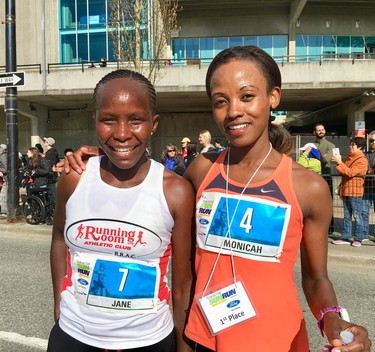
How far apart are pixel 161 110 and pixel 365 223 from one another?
2033cm

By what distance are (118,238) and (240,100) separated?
2.39 feet

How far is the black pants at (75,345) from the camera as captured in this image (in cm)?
161

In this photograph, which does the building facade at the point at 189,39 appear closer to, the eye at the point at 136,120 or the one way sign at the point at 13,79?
the one way sign at the point at 13,79

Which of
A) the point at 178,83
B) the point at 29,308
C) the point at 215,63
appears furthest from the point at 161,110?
the point at 215,63

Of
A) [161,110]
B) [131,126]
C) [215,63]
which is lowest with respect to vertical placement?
[131,126]

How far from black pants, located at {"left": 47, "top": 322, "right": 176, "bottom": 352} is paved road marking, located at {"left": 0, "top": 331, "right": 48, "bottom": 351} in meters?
2.02

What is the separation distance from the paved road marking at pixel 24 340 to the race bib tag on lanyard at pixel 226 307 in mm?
2367

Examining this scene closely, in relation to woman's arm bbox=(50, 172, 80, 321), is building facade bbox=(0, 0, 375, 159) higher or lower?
higher

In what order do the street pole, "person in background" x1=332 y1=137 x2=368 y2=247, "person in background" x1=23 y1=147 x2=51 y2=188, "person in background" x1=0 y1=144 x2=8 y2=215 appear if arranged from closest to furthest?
"person in background" x1=332 y1=137 x2=368 y2=247
"person in background" x1=23 y1=147 x2=51 y2=188
the street pole
"person in background" x1=0 y1=144 x2=8 y2=215

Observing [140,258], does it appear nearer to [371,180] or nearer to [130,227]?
[130,227]

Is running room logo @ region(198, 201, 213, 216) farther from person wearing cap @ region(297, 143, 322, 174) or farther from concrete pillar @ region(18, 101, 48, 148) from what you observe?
concrete pillar @ region(18, 101, 48, 148)

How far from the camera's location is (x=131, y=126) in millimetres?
1657

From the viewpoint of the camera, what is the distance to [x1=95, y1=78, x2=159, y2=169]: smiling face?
164cm

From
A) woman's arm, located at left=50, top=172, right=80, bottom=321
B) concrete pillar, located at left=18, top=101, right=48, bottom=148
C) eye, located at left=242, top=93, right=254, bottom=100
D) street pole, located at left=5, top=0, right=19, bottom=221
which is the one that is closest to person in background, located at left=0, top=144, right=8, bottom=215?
street pole, located at left=5, top=0, right=19, bottom=221
